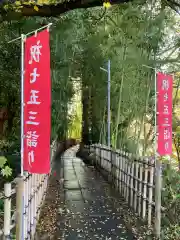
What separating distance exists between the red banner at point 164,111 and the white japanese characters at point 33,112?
12.3 ft

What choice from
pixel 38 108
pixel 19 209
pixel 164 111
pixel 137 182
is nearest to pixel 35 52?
pixel 38 108

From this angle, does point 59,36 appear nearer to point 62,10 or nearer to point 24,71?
point 62,10

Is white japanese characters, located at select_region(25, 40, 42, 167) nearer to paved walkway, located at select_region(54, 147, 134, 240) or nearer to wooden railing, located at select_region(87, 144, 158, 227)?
paved walkway, located at select_region(54, 147, 134, 240)

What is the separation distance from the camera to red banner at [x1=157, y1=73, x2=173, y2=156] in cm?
770

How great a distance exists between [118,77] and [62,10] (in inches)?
355

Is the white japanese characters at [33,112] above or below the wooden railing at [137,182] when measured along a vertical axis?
above

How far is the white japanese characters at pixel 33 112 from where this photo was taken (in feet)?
14.4

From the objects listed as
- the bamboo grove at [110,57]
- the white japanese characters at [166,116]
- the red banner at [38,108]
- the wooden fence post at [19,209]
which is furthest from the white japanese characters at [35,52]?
the white japanese characters at [166,116]

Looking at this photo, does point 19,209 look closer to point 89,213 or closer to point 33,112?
point 33,112

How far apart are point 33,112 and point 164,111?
4117 mm

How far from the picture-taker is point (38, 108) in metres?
4.40

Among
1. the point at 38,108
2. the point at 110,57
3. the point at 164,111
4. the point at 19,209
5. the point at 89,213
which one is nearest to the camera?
the point at 19,209

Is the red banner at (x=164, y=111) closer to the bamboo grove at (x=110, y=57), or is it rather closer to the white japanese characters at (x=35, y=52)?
the bamboo grove at (x=110, y=57)

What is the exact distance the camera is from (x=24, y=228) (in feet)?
14.2
